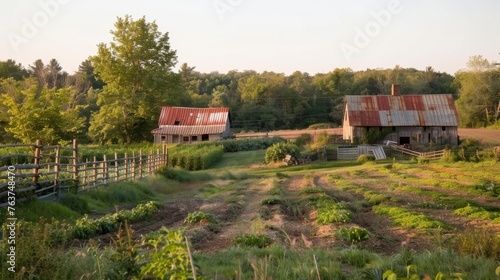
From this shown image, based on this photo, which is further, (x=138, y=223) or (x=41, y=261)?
(x=138, y=223)

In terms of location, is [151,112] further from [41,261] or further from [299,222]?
[41,261]

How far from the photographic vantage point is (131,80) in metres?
56.7

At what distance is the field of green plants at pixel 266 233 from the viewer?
5.41m

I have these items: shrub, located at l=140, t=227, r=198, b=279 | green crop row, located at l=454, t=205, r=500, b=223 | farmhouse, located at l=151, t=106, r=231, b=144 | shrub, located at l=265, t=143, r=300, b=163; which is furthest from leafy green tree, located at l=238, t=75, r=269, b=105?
shrub, located at l=140, t=227, r=198, b=279

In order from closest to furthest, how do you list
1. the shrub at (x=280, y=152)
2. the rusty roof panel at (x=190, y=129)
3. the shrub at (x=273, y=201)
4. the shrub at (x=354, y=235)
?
the shrub at (x=354, y=235) < the shrub at (x=273, y=201) < the shrub at (x=280, y=152) < the rusty roof panel at (x=190, y=129)

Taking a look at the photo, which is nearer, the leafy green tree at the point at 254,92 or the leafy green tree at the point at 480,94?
the leafy green tree at the point at 480,94

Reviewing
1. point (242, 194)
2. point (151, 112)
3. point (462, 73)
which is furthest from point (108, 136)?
point (462, 73)

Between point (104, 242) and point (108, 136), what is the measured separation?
158 feet

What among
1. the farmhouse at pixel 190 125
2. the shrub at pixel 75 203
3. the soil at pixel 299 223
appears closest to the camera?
the soil at pixel 299 223

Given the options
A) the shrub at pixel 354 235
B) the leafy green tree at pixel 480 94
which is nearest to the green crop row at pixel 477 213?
the shrub at pixel 354 235

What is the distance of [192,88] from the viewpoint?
111 meters

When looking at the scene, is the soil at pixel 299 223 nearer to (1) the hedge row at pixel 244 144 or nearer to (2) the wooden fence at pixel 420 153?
(2) the wooden fence at pixel 420 153

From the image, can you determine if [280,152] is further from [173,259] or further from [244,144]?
[173,259]

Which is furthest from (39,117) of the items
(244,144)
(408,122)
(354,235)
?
(408,122)
